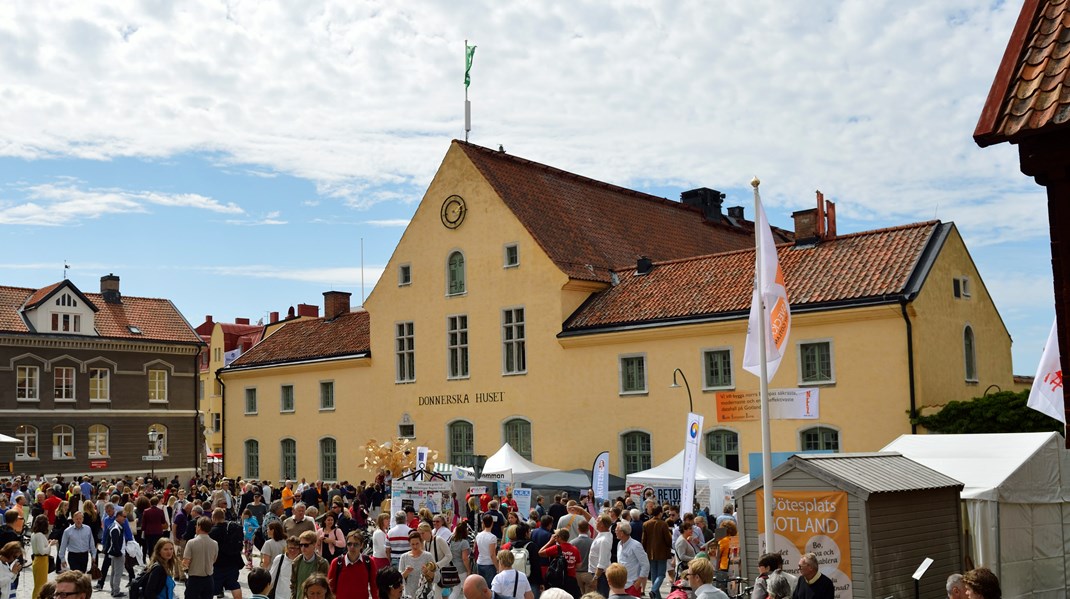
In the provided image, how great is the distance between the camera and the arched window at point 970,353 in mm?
30109

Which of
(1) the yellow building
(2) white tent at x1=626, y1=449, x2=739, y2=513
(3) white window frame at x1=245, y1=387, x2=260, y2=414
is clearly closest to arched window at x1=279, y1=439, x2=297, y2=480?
(1) the yellow building

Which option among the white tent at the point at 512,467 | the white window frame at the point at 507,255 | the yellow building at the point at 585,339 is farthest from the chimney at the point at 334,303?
the white tent at the point at 512,467

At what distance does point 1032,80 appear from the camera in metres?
8.11

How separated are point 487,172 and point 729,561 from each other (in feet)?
74.4

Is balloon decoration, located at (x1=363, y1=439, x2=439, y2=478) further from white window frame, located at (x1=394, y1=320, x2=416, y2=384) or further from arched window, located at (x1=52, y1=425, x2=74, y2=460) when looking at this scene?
arched window, located at (x1=52, y1=425, x2=74, y2=460)

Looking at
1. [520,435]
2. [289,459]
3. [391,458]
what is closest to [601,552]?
[391,458]

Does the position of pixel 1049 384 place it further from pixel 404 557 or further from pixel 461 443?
pixel 461 443

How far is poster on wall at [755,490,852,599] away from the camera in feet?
50.4

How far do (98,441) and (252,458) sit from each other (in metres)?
11.2

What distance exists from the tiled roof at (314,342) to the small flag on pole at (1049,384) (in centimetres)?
3225

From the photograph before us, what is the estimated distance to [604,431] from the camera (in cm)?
3316

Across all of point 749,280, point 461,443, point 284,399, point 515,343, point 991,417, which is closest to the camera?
point 991,417

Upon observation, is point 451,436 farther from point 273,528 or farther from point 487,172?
point 273,528

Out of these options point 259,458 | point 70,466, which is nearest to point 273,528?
point 259,458
